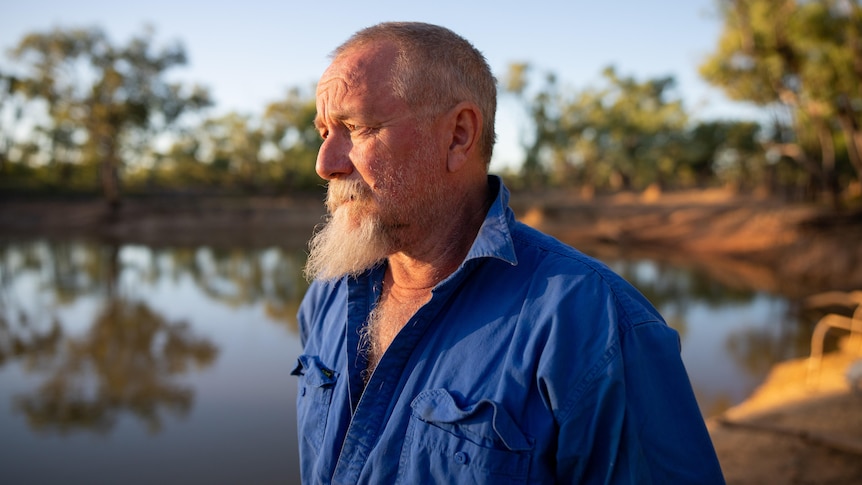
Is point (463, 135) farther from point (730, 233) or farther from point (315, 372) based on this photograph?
point (730, 233)

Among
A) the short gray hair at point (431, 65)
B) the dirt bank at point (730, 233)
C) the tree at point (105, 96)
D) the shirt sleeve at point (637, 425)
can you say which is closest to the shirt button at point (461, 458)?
the shirt sleeve at point (637, 425)

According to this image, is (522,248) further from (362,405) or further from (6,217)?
(6,217)

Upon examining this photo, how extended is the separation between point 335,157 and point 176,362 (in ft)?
28.4

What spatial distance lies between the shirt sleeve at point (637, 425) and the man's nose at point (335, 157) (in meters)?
0.85

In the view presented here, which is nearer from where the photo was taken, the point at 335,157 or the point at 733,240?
the point at 335,157

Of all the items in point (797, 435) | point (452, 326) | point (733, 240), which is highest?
point (452, 326)

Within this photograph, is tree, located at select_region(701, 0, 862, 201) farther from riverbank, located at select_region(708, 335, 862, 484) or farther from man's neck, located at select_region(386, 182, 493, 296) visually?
man's neck, located at select_region(386, 182, 493, 296)

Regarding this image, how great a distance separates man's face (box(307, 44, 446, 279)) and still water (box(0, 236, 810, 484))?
486 cm

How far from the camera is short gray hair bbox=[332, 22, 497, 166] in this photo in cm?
152

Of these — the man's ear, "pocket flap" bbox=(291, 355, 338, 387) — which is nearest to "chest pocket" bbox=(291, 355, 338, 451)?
"pocket flap" bbox=(291, 355, 338, 387)

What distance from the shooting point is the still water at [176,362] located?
612 cm

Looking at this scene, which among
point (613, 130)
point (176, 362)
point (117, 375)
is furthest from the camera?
point (613, 130)

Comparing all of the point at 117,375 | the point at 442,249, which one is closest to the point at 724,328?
the point at 117,375

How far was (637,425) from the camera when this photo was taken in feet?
3.98
